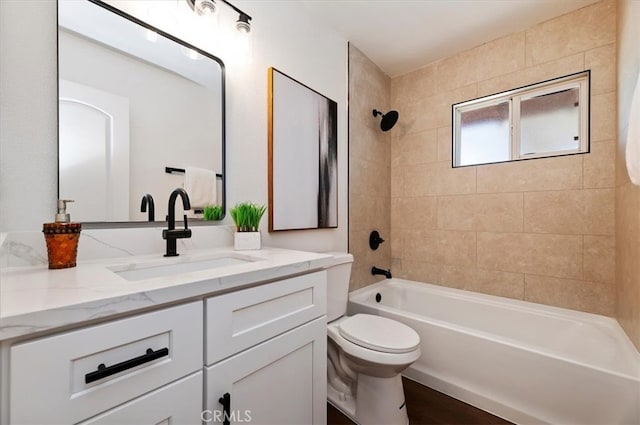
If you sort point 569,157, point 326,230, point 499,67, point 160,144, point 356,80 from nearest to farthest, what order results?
point 160,144
point 569,157
point 326,230
point 499,67
point 356,80

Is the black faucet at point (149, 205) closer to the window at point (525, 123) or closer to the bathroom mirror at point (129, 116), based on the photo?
the bathroom mirror at point (129, 116)

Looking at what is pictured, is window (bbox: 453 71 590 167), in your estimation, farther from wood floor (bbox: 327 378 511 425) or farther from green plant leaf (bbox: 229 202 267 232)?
green plant leaf (bbox: 229 202 267 232)

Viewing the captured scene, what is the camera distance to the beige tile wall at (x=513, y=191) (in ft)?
5.71

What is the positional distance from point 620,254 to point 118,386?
2414 millimetres

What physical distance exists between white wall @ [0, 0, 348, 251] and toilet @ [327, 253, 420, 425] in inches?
17.0

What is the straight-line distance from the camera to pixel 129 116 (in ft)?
3.48

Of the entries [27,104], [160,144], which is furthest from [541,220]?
[27,104]

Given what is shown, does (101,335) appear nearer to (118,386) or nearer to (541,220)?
(118,386)

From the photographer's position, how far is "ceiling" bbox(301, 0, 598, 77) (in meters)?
1.76

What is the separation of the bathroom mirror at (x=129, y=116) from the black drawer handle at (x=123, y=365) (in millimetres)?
655

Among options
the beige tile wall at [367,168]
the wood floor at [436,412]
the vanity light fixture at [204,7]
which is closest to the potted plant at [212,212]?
the vanity light fixture at [204,7]

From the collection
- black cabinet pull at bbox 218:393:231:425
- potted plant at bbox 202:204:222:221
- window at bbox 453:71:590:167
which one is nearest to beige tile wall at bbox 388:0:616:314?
window at bbox 453:71:590:167

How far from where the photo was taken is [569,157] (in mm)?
1849

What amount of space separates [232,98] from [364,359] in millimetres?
1488
